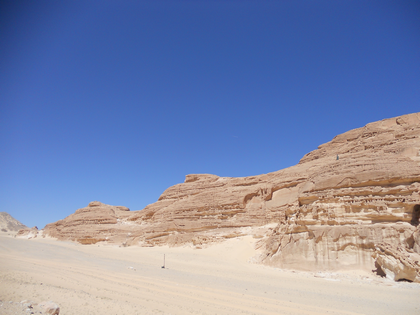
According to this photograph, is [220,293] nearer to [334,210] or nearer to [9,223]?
[334,210]

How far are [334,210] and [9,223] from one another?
97.3 m

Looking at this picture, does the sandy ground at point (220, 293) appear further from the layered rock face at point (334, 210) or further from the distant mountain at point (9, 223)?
the distant mountain at point (9, 223)

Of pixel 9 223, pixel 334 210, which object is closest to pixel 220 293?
pixel 334 210

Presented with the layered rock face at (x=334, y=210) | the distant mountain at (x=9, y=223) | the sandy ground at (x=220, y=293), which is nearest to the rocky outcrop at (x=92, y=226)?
the layered rock face at (x=334, y=210)

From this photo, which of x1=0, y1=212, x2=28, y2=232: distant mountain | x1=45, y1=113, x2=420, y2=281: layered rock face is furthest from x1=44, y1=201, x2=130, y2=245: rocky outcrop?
x1=0, y1=212, x2=28, y2=232: distant mountain

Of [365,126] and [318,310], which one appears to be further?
[365,126]

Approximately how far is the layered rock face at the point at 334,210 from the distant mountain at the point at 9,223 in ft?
224

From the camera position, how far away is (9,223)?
83312 mm

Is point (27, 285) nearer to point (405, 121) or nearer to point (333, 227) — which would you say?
point (333, 227)

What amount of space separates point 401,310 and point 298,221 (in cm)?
840

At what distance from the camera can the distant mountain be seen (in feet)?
259

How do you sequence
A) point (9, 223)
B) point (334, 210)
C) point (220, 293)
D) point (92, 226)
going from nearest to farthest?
point (220, 293), point (334, 210), point (92, 226), point (9, 223)

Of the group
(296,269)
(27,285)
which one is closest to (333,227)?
(296,269)

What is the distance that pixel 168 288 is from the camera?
11.3 metres
